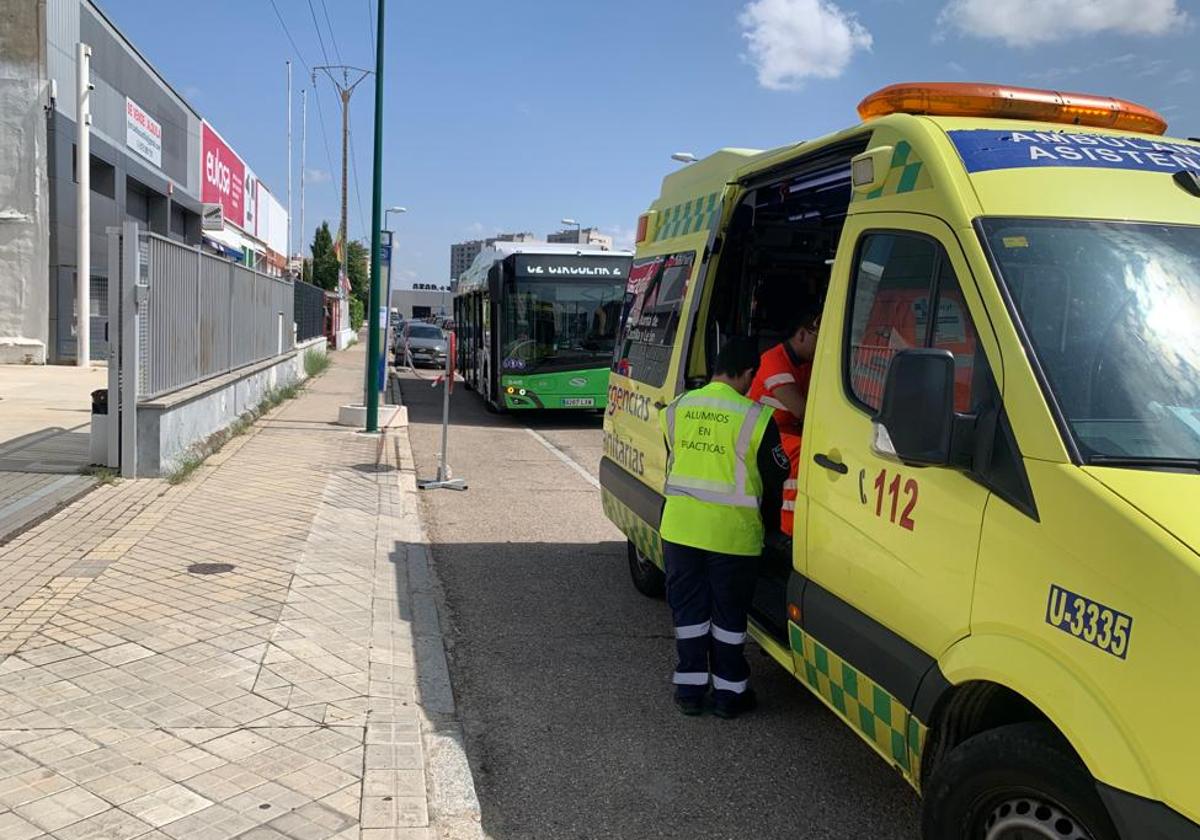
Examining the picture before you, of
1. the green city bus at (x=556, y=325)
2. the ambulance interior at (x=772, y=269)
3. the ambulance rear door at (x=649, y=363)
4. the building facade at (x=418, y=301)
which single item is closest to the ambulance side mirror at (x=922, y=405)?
the ambulance interior at (x=772, y=269)

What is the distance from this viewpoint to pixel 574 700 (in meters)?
4.71

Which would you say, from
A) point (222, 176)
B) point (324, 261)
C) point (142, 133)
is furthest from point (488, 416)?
point (324, 261)

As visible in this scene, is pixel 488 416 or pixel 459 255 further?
pixel 459 255

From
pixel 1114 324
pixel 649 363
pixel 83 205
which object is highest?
pixel 83 205

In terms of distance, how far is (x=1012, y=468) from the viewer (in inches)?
102

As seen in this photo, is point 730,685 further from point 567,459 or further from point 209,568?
point 567,459

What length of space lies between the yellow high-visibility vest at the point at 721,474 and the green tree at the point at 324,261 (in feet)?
212

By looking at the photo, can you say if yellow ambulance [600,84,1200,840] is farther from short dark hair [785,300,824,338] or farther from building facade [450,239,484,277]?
building facade [450,239,484,277]

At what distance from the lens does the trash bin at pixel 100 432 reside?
902cm

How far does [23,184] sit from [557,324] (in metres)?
14.1

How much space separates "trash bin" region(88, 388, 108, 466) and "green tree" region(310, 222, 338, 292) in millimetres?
58618

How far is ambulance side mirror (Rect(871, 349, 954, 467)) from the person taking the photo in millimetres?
2684

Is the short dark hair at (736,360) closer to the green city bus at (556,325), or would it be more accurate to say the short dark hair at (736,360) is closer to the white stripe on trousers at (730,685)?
the white stripe on trousers at (730,685)

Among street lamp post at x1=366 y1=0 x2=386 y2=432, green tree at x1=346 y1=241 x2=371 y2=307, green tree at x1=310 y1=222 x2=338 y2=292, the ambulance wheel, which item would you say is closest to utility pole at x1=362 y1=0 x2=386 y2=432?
street lamp post at x1=366 y1=0 x2=386 y2=432
